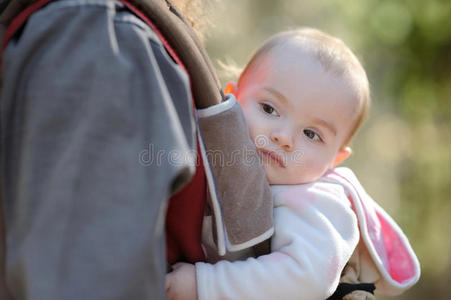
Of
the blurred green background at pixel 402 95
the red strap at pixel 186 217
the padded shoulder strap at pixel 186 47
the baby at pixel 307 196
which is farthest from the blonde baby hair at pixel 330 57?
the blurred green background at pixel 402 95

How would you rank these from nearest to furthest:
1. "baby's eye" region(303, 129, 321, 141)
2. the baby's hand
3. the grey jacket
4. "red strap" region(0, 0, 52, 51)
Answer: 1. the grey jacket
2. "red strap" region(0, 0, 52, 51)
3. the baby's hand
4. "baby's eye" region(303, 129, 321, 141)

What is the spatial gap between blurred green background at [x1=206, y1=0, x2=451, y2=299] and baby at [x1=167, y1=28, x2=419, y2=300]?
5304 mm

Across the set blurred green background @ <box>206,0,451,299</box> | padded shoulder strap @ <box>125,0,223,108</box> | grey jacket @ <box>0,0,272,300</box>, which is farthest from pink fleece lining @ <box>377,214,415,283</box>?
blurred green background @ <box>206,0,451,299</box>

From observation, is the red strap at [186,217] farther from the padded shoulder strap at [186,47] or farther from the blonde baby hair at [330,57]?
the blonde baby hair at [330,57]

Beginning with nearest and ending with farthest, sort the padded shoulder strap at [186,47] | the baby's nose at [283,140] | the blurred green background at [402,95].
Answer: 1. the padded shoulder strap at [186,47]
2. the baby's nose at [283,140]
3. the blurred green background at [402,95]

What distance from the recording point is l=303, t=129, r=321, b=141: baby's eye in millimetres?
1609

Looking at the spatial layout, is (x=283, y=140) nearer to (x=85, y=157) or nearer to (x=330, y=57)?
(x=330, y=57)

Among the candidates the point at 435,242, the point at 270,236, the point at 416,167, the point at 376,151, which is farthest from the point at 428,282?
the point at 270,236

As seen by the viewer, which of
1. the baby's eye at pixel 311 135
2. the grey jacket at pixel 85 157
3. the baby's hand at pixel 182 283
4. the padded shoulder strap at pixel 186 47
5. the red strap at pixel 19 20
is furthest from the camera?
the baby's eye at pixel 311 135

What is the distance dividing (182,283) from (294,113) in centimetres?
65

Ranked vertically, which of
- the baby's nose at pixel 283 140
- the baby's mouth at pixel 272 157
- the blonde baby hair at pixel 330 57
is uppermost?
the blonde baby hair at pixel 330 57

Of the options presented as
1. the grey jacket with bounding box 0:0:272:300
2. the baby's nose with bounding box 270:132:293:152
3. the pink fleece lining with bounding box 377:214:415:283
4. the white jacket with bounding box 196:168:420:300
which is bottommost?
the pink fleece lining with bounding box 377:214:415:283

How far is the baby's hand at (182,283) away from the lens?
1.19 metres

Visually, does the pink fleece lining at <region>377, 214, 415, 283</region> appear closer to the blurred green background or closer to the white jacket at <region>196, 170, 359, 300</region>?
the white jacket at <region>196, 170, 359, 300</region>
